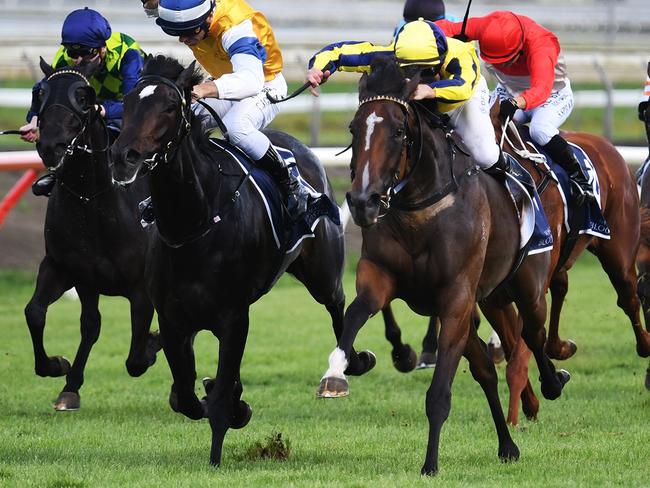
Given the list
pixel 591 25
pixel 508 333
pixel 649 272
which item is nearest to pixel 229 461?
pixel 508 333

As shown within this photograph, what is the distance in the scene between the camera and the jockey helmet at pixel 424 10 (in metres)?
8.87

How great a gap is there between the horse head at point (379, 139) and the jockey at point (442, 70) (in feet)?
0.42

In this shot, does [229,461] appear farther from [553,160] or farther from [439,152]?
[553,160]

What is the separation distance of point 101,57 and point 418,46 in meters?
2.27

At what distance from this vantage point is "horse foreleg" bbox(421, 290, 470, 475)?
18.6 ft

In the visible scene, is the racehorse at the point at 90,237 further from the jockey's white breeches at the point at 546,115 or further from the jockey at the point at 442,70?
the jockey's white breeches at the point at 546,115

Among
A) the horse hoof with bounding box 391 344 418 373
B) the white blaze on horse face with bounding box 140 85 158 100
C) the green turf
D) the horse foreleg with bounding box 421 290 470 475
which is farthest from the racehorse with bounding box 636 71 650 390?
the white blaze on horse face with bounding box 140 85 158 100

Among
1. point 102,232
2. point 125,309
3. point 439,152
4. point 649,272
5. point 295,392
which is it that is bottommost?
point 125,309

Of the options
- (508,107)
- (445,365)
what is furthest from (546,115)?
(445,365)

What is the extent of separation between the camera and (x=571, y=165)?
7.79 metres

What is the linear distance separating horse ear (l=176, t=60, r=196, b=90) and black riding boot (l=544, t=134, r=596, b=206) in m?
2.66

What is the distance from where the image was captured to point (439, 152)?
595cm

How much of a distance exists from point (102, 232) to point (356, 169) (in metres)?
2.38

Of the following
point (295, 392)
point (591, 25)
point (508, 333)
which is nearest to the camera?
point (508, 333)
